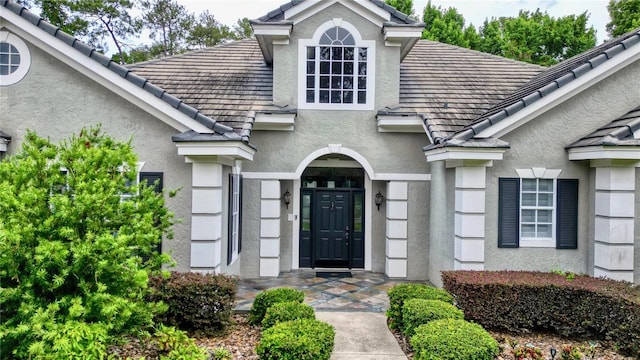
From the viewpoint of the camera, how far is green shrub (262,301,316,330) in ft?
20.1

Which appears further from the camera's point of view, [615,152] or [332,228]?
[332,228]

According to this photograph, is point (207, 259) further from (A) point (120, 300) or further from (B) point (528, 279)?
(B) point (528, 279)

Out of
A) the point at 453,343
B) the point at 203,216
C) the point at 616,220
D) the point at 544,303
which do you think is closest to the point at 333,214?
the point at 203,216

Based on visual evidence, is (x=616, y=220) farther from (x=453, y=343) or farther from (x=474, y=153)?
(x=453, y=343)

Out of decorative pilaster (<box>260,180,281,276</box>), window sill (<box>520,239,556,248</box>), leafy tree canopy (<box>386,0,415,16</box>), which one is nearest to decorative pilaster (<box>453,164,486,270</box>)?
window sill (<box>520,239,556,248</box>)

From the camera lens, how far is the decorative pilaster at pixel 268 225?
1084cm

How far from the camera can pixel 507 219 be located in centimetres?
880

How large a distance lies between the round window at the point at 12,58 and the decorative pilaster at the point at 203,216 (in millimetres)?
4175

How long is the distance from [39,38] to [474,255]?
1032 cm

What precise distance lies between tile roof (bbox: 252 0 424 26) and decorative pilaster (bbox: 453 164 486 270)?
186 inches

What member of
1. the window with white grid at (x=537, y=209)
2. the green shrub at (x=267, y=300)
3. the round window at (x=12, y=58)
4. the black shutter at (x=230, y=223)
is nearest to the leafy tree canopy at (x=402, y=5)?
the window with white grid at (x=537, y=209)

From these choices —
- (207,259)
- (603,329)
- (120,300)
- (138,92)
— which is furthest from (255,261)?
(603,329)

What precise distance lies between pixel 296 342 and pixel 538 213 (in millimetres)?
6707

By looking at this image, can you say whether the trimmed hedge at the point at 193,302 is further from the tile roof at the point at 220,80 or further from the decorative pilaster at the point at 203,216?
the tile roof at the point at 220,80
